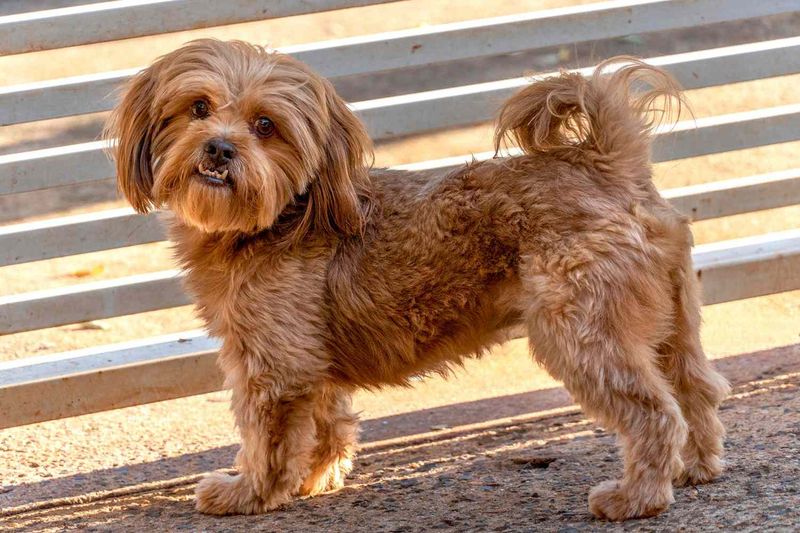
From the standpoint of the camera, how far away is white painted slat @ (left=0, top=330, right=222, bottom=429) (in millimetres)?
5078

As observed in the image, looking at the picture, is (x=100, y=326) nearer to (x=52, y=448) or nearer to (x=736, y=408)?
(x=52, y=448)

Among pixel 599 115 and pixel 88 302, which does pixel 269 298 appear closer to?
pixel 599 115

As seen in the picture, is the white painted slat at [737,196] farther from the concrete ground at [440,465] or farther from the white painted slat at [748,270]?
the concrete ground at [440,465]

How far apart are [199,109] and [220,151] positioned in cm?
21

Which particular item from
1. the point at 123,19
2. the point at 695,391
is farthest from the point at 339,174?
the point at 123,19

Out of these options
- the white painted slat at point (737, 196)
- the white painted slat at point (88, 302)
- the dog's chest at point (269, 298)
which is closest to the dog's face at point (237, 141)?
the dog's chest at point (269, 298)

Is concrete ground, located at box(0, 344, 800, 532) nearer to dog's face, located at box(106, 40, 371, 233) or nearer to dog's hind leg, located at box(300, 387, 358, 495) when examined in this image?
dog's hind leg, located at box(300, 387, 358, 495)

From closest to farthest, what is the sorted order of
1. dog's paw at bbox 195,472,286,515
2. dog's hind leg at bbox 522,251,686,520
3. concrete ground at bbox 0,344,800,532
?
dog's hind leg at bbox 522,251,686,520
concrete ground at bbox 0,344,800,532
dog's paw at bbox 195,472,286,515

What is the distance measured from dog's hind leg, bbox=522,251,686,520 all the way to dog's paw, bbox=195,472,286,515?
1211 millimetres

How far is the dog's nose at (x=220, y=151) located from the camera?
3895 millimetres

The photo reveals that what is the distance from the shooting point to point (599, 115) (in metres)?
3.99

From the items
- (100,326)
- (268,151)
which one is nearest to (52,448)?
(100,326)

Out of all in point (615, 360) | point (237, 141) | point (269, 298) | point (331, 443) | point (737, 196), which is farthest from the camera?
point (737, 196)

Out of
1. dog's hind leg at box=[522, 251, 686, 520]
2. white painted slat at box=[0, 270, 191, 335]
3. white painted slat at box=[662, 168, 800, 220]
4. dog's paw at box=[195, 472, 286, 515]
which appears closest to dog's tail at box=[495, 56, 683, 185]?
dog's hind leg at box=[522, 251, 686, 520]
